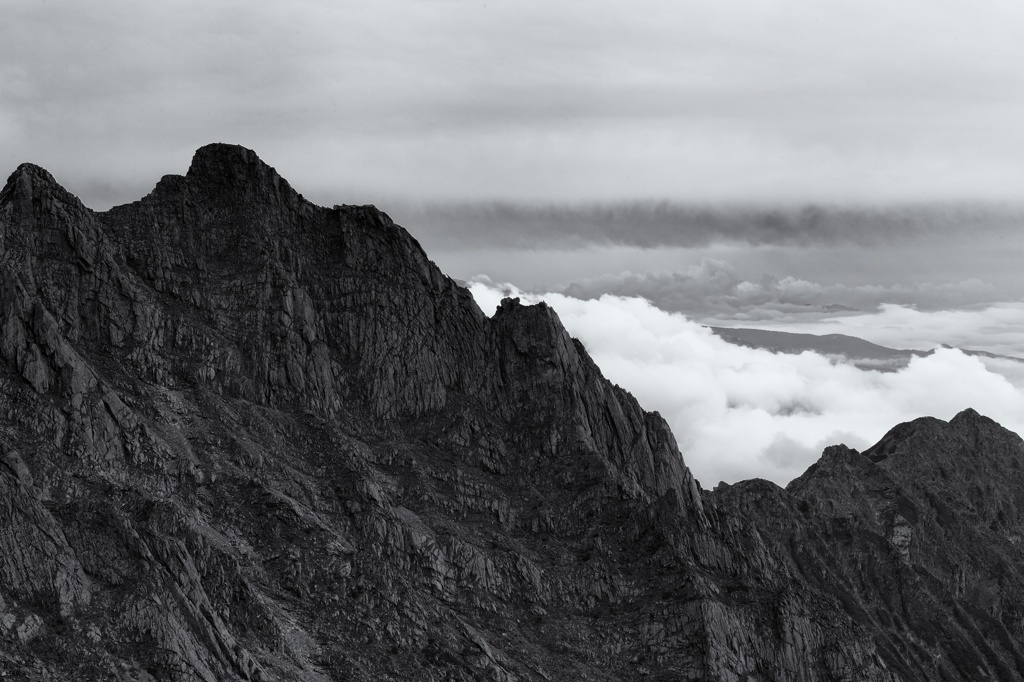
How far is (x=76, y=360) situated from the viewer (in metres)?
186

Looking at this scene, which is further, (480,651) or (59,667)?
(480,651)

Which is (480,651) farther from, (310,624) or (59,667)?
(59,667)

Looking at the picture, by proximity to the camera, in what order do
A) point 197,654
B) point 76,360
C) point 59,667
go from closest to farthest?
1. point 59,667
2. point 197,654
3. point 76,360

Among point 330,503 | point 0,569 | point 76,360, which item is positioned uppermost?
point 76,360

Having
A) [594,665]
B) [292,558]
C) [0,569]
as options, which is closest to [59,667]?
[0,569]

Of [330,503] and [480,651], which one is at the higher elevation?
[330,503]

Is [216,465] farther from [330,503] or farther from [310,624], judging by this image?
[310,624]

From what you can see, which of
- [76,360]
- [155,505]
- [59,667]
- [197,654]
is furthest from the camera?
[76,360]

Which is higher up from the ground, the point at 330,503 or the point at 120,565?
the point at 330,503

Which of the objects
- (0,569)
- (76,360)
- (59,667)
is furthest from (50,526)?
(76,360)

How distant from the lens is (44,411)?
179000mm

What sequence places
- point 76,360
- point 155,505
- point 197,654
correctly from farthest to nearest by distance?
point 76,360, point 155,505, point 197,654

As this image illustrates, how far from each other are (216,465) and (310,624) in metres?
30.7

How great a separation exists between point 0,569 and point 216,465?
44790mm
